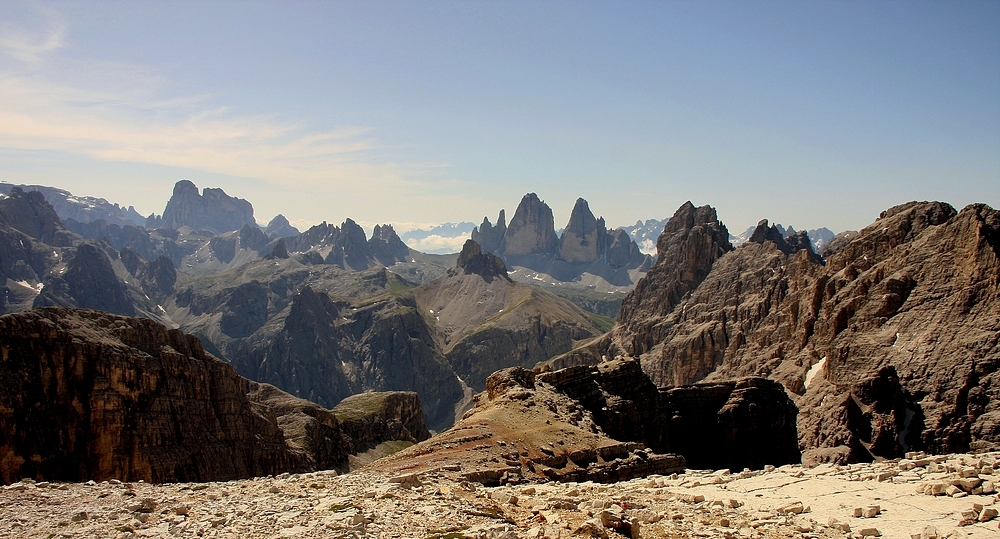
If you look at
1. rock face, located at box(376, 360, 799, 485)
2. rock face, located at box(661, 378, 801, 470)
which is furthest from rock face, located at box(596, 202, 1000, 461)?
rock face, located at box(376, 360, 799, 485)

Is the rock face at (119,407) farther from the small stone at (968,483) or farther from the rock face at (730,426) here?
the small stone at (968,483)

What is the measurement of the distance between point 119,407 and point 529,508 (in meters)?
77.4

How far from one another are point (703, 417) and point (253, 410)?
68.1 m

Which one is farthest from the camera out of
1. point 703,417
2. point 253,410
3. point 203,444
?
point 253,410

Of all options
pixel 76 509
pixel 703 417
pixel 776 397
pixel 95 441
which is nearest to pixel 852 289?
pixel 776 397

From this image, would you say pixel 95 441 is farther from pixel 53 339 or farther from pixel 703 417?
pixel 703 417

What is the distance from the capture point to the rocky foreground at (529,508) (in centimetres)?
2203

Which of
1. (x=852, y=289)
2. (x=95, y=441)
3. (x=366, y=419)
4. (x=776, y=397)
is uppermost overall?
(x=852, y=289)

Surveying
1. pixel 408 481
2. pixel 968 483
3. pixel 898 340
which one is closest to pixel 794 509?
pixel 968 483

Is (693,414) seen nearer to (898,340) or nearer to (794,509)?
(898,340)

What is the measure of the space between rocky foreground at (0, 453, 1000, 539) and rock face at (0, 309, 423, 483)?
6030 centimetres

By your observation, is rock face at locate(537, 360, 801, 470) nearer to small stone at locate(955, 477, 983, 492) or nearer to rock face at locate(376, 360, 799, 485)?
rock face at locate(376, 360, 799, 485)

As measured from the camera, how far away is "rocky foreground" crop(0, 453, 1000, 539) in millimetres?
22031

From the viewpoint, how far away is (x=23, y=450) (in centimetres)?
7881
